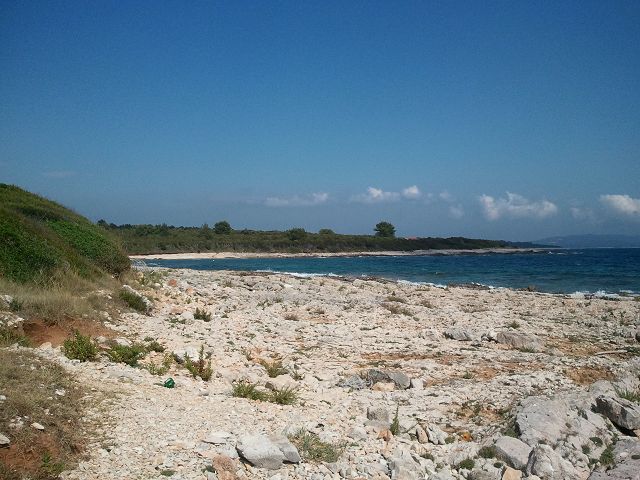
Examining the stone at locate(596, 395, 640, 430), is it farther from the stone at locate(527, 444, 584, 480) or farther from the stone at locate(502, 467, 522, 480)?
the stone at locate(502, 467, 522, 480)

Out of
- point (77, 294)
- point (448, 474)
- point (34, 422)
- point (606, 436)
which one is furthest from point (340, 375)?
point (77, 294)

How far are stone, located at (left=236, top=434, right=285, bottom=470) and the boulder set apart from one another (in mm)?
9915

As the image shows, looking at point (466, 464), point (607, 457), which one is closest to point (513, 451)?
point (466, 464)

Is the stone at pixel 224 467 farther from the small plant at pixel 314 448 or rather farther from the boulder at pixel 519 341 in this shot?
the boulder at pixel 519 341

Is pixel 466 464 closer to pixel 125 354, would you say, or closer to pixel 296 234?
pixel 125 354

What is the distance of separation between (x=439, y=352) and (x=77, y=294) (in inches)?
403

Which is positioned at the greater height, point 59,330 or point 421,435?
point 59,330

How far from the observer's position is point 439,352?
13.1m

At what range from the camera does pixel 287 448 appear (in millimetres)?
6172

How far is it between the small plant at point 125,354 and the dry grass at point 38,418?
1.75m

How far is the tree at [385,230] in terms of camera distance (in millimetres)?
152125

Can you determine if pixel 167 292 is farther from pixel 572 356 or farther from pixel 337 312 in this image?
pixel 572 356

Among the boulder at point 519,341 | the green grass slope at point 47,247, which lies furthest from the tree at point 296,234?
the boulder at point 519,341

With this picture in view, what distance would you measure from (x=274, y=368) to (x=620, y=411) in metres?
6.41
